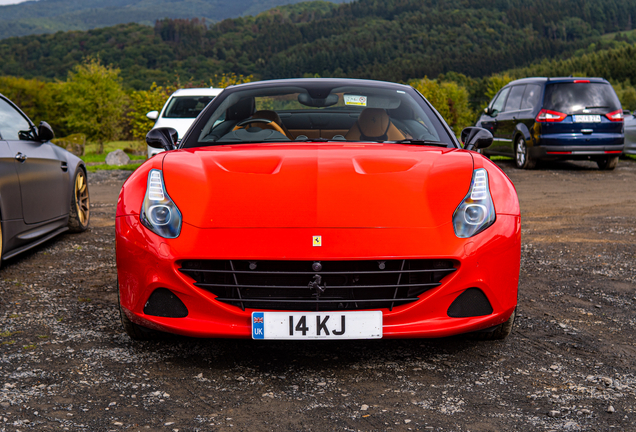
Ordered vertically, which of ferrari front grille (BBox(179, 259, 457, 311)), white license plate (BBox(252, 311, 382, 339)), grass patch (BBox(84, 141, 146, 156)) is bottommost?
grass patch (BBox(84, 141, 146, 156))

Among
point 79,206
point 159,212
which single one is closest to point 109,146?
point 79,206

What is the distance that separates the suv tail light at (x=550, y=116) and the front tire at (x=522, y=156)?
767 millimetres

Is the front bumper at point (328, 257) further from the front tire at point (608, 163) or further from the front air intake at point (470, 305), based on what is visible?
the front tire at point (608, 163)

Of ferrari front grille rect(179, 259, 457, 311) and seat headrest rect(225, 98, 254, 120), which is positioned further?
seat headrest rect(225, 98, 254, 120)

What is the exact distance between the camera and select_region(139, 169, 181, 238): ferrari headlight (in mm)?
2840

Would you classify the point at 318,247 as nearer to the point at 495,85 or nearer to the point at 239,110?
the point at 239,110

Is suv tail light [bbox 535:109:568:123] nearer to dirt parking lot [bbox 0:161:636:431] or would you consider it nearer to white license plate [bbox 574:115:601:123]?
white license plate [bbox 574:115:601:123]

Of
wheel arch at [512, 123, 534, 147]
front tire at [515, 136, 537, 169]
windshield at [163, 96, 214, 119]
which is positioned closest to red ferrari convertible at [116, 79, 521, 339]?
A: windshield at [163, 96, 214, 119]

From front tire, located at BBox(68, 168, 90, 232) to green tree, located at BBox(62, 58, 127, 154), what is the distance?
35.2 meters

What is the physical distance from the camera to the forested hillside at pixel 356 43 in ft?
377

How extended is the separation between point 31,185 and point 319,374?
144 inches

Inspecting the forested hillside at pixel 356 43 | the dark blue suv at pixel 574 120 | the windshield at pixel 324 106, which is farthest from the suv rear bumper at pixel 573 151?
the forested hillside at pixel 356 43

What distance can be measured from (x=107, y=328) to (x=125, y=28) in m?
143

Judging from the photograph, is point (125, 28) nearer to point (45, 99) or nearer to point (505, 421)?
point (45, 99)
